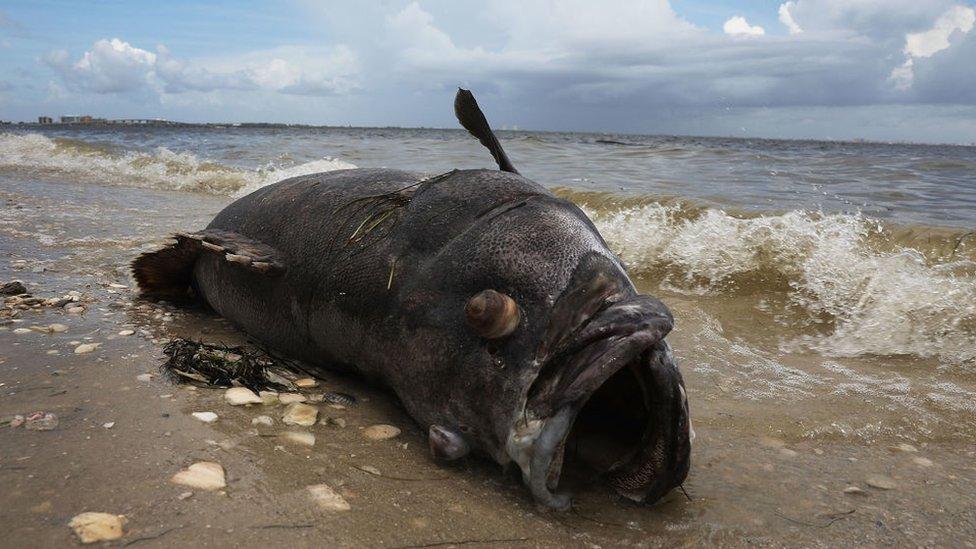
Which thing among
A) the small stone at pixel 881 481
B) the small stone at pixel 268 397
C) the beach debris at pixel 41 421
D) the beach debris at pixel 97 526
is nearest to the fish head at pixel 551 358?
the small stone at pixel 268 397

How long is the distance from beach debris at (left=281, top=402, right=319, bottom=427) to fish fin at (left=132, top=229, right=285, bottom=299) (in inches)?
32.5

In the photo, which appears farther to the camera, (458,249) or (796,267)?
(796,267)

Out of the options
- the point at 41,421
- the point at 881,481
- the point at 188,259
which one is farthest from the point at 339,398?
the point at 881,481

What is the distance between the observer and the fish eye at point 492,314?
2.34 m

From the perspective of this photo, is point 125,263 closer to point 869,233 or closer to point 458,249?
point 458,249

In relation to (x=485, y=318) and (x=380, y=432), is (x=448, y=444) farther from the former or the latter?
(x=485, y=318)

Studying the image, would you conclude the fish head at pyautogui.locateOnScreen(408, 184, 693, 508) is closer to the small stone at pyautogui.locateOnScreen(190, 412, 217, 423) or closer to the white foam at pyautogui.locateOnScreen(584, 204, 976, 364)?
the small stone at pyautogui.locateOnScreen(190, 412, 217, 423)

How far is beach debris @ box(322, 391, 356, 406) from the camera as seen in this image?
330 centimetres

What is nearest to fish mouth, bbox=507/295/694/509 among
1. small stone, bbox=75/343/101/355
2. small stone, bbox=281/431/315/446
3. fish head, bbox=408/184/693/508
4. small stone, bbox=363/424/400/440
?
fish head, bbox=408/184/693/508

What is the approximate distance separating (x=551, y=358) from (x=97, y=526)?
147 cm

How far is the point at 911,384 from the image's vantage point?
4.28 m

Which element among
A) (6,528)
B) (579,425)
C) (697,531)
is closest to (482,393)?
(579,425)

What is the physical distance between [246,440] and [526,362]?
1204 mm

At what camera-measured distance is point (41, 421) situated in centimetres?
273
